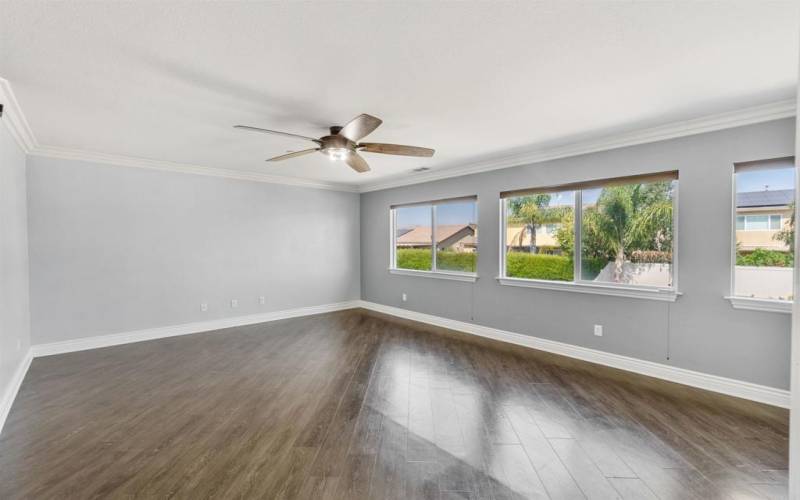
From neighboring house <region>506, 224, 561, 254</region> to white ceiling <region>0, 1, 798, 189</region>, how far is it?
1.34 m

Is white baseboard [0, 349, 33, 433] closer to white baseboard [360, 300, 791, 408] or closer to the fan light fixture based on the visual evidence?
the fan light fixture

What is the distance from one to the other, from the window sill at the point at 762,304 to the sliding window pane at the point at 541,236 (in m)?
1.47

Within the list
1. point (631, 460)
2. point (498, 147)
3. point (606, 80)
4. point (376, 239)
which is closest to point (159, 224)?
point (376, 239)

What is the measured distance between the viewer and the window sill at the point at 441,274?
5184 mm

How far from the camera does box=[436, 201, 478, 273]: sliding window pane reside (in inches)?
208

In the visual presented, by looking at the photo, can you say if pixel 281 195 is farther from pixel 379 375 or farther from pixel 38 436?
pixel 38 436

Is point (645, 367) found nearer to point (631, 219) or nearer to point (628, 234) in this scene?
point (628, 234)

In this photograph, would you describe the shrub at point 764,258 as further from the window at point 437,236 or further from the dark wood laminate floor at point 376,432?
the window at point 437,236

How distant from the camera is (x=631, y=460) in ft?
7.06

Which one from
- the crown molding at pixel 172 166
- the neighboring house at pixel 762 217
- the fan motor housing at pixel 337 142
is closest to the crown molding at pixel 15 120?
the crown molding at pixel 172 166

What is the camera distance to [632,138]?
3570mm

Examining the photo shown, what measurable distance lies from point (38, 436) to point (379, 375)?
261 cm

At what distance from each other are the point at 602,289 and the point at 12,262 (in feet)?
19.4

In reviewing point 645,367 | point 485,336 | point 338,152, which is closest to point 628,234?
point 645,367
